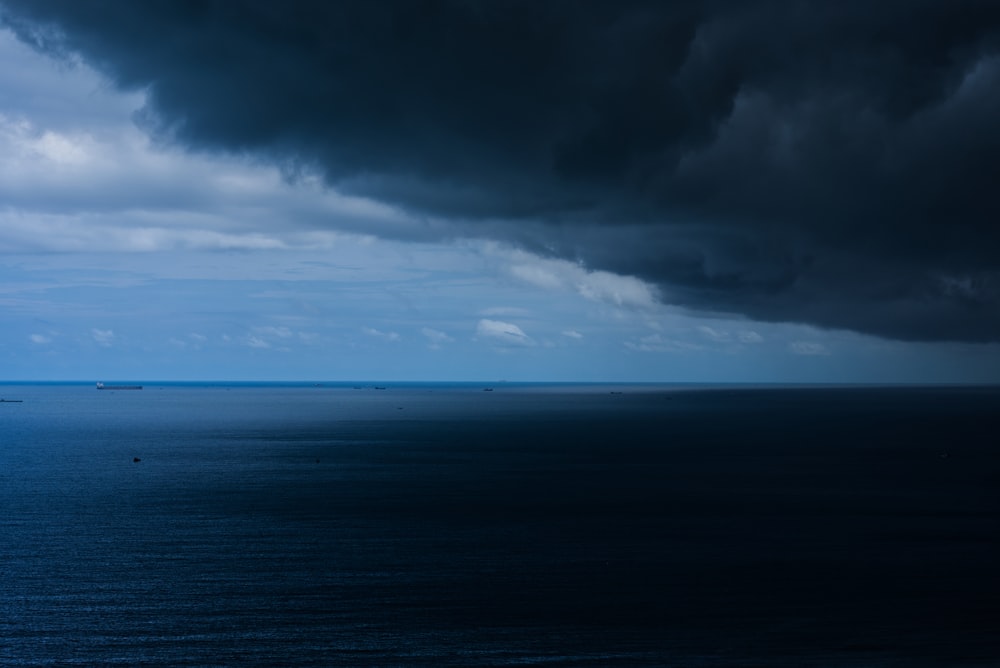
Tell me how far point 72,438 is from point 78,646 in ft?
489

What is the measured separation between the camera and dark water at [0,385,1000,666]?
4331cm

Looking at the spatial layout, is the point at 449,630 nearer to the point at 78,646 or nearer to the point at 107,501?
the point at 78,646

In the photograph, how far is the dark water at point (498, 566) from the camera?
43312 mm

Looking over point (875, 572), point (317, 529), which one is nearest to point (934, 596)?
point (875, 572)

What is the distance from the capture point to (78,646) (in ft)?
140

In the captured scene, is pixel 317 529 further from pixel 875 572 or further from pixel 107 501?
pixel 875 572

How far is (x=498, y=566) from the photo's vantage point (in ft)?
194

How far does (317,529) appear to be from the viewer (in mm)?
71688

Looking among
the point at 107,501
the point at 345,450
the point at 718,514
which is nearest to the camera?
the point at 718,514

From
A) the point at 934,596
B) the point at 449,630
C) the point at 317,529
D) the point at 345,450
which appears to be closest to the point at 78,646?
the point at 449,630

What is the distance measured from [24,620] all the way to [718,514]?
54929 millimetres

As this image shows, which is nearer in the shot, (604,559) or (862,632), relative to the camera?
(862,632)

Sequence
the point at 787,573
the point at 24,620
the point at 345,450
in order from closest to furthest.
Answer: the point at 24,620
the point at 787,573
the point at 345,450

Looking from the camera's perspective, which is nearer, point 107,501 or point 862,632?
point 862,632
